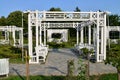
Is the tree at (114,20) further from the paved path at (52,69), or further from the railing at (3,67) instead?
the railing at (3,67)

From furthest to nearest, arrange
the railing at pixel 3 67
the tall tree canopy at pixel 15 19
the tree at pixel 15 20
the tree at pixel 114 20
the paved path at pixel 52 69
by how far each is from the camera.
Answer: the tree at pixel 114 20, the tall tree canopy at pixel 15 19, the tree at pixel 15 20, the paved path at pixel 52 69, the railing at pixel 3 67

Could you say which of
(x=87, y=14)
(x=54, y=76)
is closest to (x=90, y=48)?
(x=87, y=14)

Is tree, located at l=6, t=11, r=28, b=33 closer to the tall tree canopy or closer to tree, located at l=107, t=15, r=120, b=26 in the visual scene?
the tall tree canopy

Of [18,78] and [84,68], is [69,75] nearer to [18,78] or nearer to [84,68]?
[84,68]

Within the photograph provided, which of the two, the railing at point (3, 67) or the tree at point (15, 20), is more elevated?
the tree at point (15, 20)

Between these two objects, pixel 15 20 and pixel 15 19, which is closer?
pixel 15 20

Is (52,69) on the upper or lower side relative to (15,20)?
lower

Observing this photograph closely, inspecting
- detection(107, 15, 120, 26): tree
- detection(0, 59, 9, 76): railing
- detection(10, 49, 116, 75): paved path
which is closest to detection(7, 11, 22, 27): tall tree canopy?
detection(107, 15, 120, 26): tree

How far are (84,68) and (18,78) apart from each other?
3.89 m

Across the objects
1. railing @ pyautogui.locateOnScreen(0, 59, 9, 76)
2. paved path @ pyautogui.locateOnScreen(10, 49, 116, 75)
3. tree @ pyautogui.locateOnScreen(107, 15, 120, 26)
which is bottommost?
paved path @ pyautogui.locateOnScreen(10, 49, 116, 75)

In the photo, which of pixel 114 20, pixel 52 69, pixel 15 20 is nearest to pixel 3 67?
pixel 52 69

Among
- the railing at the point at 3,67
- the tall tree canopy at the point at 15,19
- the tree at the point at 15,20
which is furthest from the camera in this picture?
the tall tree canopy at the point at 15,19

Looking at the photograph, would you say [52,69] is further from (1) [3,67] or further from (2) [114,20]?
(2) [114,20]

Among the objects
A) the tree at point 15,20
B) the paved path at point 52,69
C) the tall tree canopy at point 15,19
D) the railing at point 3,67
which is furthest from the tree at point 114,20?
the railing at point 3,67
